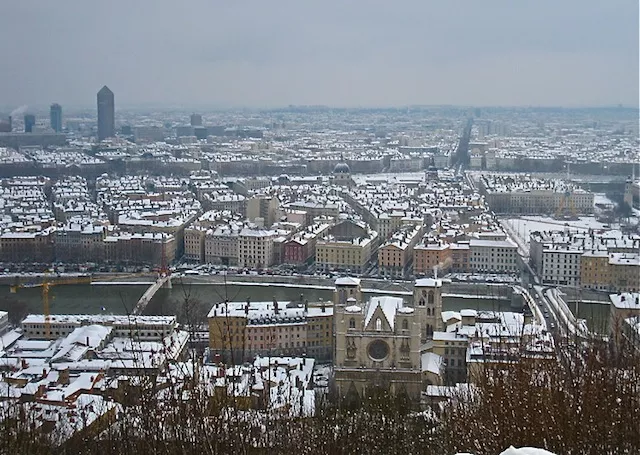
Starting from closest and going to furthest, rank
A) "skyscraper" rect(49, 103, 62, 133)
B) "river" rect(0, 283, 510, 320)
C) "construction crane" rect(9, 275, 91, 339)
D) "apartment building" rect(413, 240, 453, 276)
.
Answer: "river" rect(0, 283, 510, 320), "construction crane" rect(9, 275, 91, 339), "apartment building" rect(413, 240, 453, 276), "skyscraper" rect(49, 103, 62, 133)

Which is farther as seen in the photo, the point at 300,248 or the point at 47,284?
the point at 300,248

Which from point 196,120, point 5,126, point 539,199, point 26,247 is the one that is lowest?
point 26,247

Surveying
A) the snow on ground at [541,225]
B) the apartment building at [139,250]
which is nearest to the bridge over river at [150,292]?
the apartment building at [139,250]

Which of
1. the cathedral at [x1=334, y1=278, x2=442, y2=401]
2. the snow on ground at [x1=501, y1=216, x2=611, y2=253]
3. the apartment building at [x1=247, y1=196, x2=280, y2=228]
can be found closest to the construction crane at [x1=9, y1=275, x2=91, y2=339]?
the cathedral at [x1=334, y1=278, x2=442, y2=401]

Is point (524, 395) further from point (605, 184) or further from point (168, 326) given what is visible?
point (605, 184)

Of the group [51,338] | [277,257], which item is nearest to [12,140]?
[277,257]

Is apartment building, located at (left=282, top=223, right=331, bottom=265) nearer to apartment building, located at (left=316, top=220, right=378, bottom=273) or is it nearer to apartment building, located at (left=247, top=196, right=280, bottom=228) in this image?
apartment building, located at (left=316, top=220, right=378, bottom=273)

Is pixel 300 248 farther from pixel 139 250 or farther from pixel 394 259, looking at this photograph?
pixel 139 250

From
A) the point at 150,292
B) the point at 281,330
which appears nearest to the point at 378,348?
the point at 281,330
